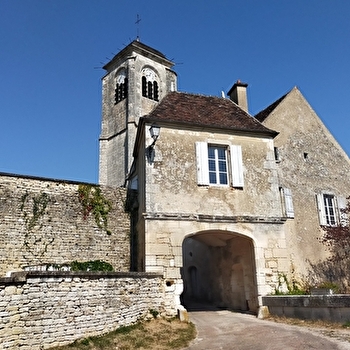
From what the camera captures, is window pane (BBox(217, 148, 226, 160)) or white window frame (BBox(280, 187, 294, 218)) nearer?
window pane (BBox(217, 148, 226, 160))

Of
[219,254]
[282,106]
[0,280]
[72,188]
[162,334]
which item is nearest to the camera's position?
[0,280]

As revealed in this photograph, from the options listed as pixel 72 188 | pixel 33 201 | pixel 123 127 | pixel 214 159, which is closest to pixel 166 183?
pixel 214 159

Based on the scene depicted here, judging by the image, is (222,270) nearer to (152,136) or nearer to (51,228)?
(152,136)

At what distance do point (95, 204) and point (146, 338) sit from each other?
5000mm

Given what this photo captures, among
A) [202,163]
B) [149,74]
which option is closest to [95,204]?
[202,163]

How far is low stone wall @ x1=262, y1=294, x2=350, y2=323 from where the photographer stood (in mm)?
8000

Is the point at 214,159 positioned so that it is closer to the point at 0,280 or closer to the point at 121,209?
the point at 121,209

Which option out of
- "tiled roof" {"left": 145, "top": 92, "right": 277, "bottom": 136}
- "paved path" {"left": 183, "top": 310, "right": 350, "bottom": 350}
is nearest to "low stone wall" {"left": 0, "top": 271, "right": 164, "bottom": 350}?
"paved path" {"left": 183, "top": 310, "right": 350, "bottom": 350}

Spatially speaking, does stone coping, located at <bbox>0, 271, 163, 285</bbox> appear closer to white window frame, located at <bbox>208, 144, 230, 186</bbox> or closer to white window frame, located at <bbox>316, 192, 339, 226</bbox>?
white window frame, located at <bbox>208, 144, 230, 186</bbox>

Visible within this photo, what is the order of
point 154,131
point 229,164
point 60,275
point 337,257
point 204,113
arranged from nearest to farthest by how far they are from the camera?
1. point 60,275
2. point 154,131
3. point 229,164
4. point 204,113
5. point 337,257

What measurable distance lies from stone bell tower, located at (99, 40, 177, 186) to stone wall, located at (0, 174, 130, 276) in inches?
617

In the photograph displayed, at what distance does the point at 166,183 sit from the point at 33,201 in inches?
152

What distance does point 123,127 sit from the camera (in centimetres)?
2912

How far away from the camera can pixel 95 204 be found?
1149 centimetres
